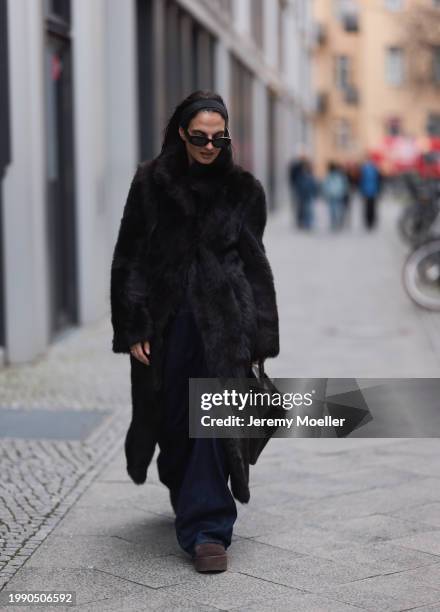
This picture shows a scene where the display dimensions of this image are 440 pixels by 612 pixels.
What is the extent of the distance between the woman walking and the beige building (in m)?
56.0

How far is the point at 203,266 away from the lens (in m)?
4.68

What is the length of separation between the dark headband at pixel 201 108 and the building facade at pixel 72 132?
3.29 metres

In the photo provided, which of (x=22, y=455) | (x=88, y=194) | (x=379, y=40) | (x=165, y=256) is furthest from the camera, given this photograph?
(x=379, y=40)

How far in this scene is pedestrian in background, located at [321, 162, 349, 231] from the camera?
1102 inches

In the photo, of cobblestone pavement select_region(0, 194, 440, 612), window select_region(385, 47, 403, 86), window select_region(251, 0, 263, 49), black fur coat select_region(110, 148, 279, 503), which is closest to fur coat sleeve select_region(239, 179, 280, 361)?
black fur coat select_region(110, 148, 279, 503)

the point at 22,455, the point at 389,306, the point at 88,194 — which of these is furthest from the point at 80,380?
the point at 389,306

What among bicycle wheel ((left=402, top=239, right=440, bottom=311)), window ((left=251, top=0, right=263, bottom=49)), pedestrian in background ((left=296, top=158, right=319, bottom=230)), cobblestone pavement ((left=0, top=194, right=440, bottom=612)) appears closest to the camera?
cobblestone pavement ((left=0, top=194, right=440, bottom=612))

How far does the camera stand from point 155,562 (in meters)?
4.70

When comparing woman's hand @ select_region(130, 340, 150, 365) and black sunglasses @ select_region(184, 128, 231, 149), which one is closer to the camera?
black sunglasses @ select_region(184, 128, 231, 149)

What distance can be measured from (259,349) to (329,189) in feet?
77.3

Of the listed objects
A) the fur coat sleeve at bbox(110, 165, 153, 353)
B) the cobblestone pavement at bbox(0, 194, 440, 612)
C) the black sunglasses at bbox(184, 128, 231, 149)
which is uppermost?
the black sunglasses at bbox(184, 128, 231, 149)

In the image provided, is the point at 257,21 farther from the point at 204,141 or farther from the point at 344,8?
the point at 344,8

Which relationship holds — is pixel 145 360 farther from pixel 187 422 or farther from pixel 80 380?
pixel 80 380

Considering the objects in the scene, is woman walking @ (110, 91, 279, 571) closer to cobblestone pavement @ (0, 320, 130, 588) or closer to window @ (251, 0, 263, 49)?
cobblestone pavement @ (0, 320, 130, 588)
